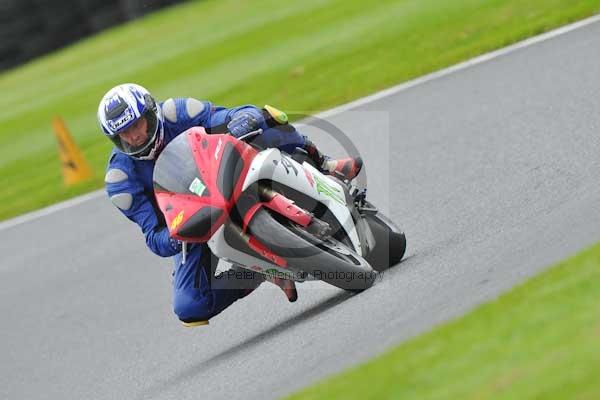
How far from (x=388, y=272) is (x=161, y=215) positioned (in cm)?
140

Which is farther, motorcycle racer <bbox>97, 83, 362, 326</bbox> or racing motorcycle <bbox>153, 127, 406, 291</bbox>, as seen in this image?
motorcycle racer <bbox>97, 83, 362, 326</bbox>

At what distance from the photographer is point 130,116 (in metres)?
6.62

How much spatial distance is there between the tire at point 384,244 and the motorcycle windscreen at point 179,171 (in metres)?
1.40

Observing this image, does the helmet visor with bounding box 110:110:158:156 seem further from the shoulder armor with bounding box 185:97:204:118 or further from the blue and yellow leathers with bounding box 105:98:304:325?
the shoulder armor with bounding box 185:97:204:118

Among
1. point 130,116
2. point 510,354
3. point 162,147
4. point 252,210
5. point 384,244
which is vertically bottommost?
point 384,244

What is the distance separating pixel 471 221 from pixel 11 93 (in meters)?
21.6

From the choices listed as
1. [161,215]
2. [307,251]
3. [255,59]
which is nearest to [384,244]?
[307,251]

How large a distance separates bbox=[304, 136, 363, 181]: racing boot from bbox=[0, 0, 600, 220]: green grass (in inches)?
239

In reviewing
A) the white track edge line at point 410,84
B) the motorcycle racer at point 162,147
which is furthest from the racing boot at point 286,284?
the white track edge line at point 410,84

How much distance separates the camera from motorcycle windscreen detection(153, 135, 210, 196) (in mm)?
6285

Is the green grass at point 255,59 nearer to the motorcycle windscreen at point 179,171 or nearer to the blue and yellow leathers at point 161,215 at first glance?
the blue and yellow leathers at point 161,215

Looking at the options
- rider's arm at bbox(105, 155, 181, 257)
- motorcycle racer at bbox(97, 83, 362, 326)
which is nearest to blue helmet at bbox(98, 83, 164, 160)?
motorcycle racer at bbox(97, 83, 362, 326)

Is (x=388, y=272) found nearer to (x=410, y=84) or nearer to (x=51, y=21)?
(x=410, y=84)

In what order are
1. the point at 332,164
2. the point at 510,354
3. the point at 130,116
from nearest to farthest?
the point at 510,354 → the point at 130,116 → the point at 332,164
